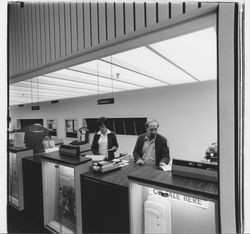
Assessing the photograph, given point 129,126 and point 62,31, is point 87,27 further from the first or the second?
point 129,126

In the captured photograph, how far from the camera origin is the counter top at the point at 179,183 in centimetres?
124

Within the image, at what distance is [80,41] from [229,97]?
4.77ft

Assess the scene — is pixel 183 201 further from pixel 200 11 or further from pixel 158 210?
pixel 200 11

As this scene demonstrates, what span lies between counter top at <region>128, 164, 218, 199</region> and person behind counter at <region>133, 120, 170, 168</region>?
1.06 m

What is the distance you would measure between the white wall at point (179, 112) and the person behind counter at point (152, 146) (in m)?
2.93

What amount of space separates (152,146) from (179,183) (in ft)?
4.81

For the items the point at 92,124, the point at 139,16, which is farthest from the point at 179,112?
the point at 139,16

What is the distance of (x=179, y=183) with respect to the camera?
54.4 inches

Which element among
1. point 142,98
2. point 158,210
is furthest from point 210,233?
point 142,98

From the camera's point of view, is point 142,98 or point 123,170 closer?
point 123,170

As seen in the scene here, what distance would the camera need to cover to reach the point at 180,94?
230 inches

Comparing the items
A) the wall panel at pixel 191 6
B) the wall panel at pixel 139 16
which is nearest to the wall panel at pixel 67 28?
the wall panel at pixel 139 16

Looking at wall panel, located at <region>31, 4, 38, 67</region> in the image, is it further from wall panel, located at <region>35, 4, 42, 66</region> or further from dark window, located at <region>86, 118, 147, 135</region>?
dark window, located at <region>86, 118, 147, 135</region>
